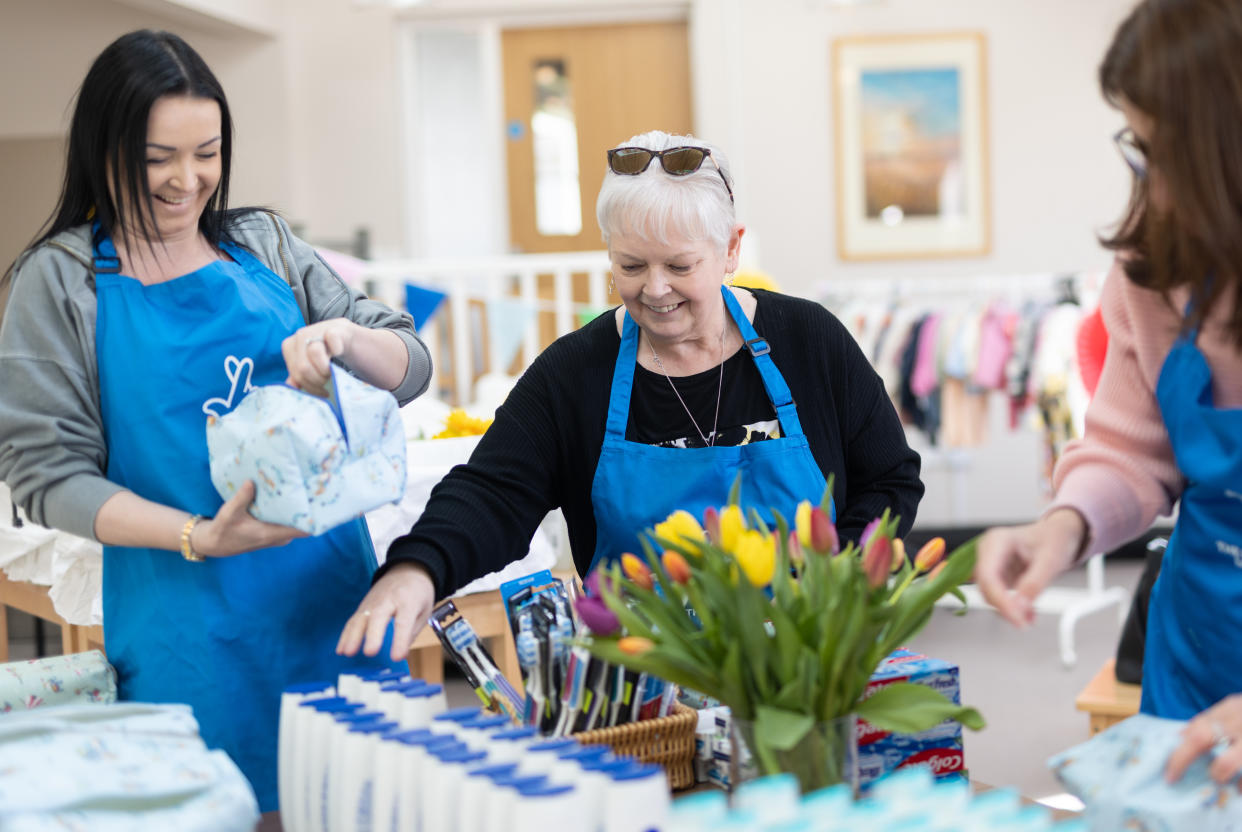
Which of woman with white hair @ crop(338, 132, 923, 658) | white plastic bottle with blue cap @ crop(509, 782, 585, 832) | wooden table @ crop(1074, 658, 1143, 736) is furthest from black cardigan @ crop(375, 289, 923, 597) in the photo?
wooden table @ crop(1074, 658, 1143, 736)

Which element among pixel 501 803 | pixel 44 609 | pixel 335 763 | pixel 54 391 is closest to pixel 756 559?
pixel 501 803

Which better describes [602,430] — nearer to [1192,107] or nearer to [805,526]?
[805,526]

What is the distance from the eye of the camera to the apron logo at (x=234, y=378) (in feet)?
4.75

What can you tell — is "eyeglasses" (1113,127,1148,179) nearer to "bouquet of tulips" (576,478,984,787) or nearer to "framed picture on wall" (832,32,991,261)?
"bouquet of tulips" (576,478,984,787)

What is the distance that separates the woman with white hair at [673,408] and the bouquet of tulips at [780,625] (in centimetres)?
48

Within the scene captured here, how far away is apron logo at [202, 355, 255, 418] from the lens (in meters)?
1.45

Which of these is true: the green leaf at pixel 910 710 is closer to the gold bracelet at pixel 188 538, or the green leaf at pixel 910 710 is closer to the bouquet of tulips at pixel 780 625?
the bouquet of tulips at pixel 780 625

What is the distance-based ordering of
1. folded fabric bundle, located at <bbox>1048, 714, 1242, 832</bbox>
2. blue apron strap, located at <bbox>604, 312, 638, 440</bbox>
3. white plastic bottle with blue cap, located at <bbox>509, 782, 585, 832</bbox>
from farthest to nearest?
1. blue apron strap, located at <bbox>604, 312, 638, 440</bbox>
2. folded fabric bundle, located at <bbox>1048, 714, 1242, 832</bbox>
3. white plastic bottle with blue cap, located at <bbox>509, 782, 585, 832</bbox>

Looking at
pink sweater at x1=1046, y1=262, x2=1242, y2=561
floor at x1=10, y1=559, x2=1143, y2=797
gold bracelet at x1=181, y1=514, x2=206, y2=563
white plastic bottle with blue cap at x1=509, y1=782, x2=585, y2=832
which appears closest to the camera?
white plastic bottle with blue cap at x1=509, y1=782, x2=585, y2=832

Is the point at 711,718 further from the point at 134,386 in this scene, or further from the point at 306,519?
the point at 134,386

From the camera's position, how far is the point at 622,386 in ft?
5.63

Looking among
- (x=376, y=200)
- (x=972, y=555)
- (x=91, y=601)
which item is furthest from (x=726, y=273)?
(x=376, y=200)

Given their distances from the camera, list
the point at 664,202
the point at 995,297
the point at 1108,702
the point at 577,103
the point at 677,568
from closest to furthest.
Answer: the point at 677,568 → the point at 664,202 → the point at 1108,702 → the point at 995,297 → the point at 577,103

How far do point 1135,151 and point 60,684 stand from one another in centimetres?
135
